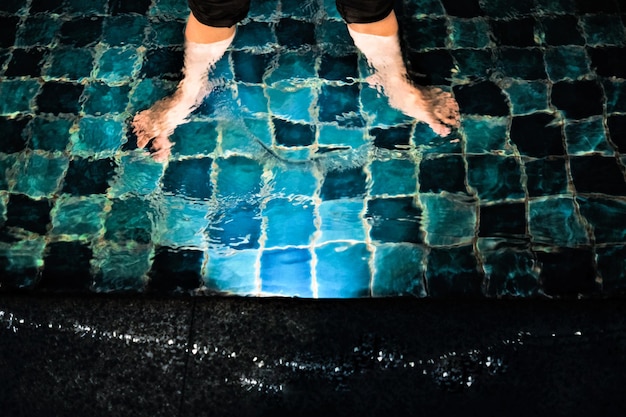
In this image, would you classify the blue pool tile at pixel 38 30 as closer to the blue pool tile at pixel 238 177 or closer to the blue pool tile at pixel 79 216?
the blue pool tile at pixel 79 216

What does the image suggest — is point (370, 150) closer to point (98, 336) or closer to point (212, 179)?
point (212, 179)

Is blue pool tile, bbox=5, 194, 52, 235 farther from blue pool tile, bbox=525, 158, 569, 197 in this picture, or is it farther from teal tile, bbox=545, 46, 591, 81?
teal tile, bbox=545, 46, 591, 81

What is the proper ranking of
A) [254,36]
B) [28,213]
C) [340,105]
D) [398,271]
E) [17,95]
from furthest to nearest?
[254,36] → [17,95] → [340,105] → [28,213] → [398,271]

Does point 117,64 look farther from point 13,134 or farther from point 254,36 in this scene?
point 254,36

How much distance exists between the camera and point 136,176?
10.7 feet

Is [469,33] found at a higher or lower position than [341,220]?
higher

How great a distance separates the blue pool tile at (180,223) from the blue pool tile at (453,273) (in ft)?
3.95

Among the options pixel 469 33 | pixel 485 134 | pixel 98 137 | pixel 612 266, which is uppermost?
pixel 469 33

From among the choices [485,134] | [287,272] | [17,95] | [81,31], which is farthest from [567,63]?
[17,95]

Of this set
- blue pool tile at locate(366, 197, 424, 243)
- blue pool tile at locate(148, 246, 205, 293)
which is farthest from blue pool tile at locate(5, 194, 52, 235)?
blue pool tile at locate(366, 197, 424, 243)

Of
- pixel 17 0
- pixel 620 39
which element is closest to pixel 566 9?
pixel 620 39

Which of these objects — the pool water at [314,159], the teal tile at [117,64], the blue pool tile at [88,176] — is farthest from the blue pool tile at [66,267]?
the teal tile at [117,64]

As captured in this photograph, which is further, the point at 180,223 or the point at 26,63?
the point at 26,63

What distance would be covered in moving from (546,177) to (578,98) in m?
0.66
